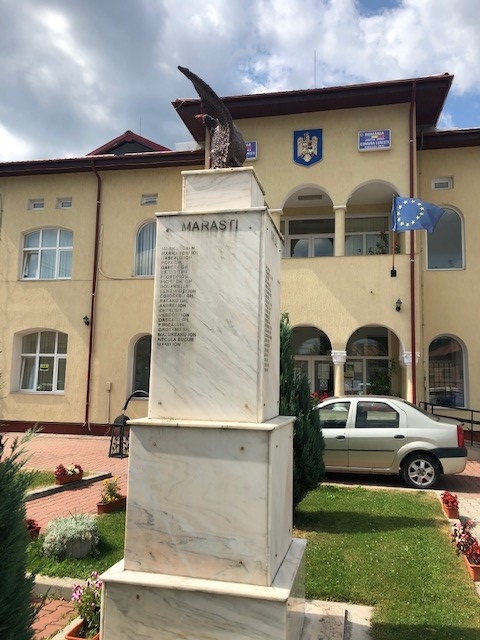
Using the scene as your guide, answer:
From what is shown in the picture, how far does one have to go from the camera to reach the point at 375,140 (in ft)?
43.3

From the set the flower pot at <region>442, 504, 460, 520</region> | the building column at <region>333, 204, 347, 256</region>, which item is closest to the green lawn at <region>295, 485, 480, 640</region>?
the flower pot at <region>442, 504, 460, 520</region>

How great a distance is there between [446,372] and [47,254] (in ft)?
41.3

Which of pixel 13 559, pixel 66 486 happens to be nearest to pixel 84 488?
pixel 66 486

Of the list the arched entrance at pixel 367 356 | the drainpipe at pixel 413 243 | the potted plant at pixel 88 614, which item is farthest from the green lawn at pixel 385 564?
the arched entrance at pixel 367 356

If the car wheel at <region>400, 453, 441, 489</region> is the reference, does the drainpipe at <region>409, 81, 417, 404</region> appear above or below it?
above

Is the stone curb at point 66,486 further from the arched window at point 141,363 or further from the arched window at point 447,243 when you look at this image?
the arched window at point 447,243

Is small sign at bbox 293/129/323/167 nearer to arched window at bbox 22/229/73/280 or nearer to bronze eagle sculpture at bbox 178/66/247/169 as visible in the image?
arched window at bbox 22/229/73/280

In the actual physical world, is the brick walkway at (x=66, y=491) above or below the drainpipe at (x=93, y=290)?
below

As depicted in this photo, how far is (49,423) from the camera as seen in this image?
15.4 meters

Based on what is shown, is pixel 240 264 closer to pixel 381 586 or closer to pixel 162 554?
pixel 162 554

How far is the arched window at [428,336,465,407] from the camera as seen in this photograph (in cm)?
1369

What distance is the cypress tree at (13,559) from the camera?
2.01m

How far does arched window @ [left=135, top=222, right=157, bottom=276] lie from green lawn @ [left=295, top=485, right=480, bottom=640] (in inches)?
394

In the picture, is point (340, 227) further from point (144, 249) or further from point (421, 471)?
point (421, 471)
